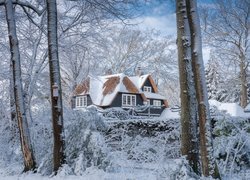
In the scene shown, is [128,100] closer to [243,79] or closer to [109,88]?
[109,88]

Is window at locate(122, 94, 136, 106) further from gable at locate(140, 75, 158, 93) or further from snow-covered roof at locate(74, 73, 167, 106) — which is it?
gable at locate(140, 75, 158, 93)

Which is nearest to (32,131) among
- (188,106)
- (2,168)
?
(2,168)

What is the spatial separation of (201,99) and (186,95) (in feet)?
0.97

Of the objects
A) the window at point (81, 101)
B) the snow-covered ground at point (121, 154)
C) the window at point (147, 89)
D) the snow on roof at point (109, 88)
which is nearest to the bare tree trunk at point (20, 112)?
the snow-covered ground at point (121, 154)

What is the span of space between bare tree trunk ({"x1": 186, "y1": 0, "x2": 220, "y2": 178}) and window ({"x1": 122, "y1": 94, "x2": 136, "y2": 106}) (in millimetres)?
27591

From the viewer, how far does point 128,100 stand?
34.8 meters

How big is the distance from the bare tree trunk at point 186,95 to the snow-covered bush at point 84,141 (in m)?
2.19

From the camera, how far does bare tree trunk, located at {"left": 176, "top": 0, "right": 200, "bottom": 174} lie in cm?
639

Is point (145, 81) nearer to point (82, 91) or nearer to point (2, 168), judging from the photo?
point (82, 91)

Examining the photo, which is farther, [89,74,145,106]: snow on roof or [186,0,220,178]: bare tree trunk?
[89,74,145,106]: snow on roof

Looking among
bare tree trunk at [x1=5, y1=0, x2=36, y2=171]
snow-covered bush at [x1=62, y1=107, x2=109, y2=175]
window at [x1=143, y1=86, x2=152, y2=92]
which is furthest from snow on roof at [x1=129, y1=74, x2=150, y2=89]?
bare tree trunk at [x1=5, y1=0, x2=36, y2=171]

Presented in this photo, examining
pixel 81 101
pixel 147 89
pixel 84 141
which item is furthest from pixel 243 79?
pixel 84 141

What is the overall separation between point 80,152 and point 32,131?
273cm

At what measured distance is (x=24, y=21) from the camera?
15.1 m
